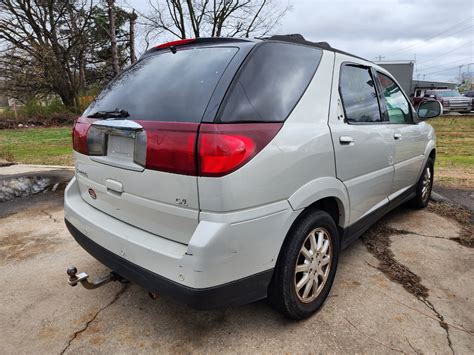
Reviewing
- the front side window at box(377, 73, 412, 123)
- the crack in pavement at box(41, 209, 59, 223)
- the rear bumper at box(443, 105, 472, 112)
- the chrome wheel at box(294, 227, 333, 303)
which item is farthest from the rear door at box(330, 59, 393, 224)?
the rear bumper at box(443, 105, 472, 112)

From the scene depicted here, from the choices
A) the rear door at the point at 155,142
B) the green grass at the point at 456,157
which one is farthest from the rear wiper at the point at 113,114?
the green grass at the point at 456,157

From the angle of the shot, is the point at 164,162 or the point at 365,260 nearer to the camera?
the point at 164,162

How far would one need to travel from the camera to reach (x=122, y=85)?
244 centimetres

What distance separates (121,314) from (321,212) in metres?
1.48

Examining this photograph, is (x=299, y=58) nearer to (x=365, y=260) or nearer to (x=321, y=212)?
(x=321, y=212)

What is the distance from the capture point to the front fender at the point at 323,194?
6.64ft

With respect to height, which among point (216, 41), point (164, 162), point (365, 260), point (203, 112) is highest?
point (216, 41)

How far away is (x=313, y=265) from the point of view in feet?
7.46

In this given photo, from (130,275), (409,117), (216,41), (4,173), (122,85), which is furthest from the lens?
(4,173)

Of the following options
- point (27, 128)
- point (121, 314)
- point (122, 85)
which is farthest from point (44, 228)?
point (27, 128)

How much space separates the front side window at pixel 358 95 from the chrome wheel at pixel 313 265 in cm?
87

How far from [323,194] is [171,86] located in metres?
1.12

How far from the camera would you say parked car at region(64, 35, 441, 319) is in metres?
1.74

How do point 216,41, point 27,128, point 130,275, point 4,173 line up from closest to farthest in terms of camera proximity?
1. point 130,275
2. point 216,41
3. point 4,173
4. point 27,128
